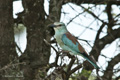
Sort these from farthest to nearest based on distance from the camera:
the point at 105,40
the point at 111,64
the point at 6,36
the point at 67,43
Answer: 1. the point at 105,40
2. the point at 111,64
3. the point at 6,36
4. the point at 67,43

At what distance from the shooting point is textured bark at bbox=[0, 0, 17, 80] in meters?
4.75

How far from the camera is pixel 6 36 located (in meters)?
4.82

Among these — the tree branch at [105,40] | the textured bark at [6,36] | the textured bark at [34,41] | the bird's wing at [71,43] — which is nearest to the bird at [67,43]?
the bird's wing at [71,43]

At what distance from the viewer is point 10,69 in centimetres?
471

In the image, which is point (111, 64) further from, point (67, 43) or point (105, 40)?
point (67, 43)

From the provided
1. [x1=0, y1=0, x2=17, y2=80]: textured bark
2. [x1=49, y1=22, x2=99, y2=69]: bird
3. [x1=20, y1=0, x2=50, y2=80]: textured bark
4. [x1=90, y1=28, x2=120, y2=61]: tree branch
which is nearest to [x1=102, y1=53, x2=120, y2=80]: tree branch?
[x1=90, y1=28, x2=120, y2=61]: tree branch

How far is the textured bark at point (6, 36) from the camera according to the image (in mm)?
4750

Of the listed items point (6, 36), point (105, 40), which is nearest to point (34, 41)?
point (6, 36)

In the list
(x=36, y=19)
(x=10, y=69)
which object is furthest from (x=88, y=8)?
(x=10, y=69)

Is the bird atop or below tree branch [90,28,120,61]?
atop

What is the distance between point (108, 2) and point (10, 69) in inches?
90.9

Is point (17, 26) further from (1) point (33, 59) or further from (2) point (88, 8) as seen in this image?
(2) point (88, 8)

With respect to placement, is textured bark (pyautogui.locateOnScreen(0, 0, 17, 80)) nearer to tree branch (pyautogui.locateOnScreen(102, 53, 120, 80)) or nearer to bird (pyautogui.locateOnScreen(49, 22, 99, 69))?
bird (pyautogui.locateOnScreen(49, 22, 99, 69))

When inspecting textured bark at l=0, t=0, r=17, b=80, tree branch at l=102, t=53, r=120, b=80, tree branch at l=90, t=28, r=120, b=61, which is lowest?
tree branch at l=102, t=53, r=120, b=80
